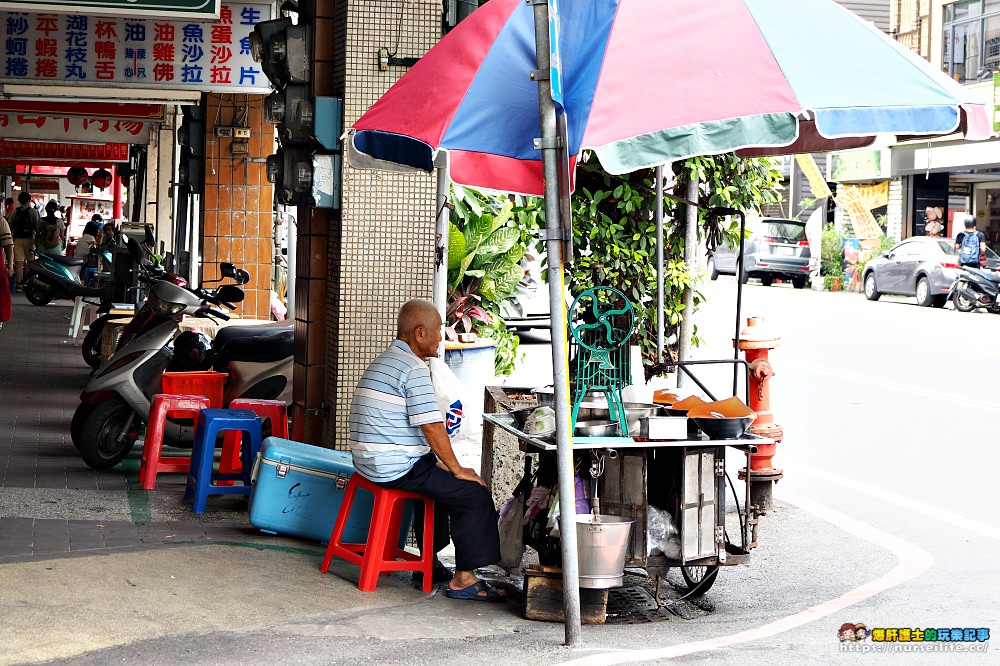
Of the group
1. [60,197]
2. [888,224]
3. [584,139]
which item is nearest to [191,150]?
[584,139]

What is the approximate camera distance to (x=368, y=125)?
592 cm

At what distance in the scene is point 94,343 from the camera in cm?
1373

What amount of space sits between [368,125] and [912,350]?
41.7 feet

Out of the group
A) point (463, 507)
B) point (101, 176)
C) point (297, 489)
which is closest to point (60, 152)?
point (101, 176)

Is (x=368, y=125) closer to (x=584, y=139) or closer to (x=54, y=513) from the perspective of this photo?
(x=584, y=139)

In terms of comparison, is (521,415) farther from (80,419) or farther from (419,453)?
(80,419)

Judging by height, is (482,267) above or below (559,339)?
above

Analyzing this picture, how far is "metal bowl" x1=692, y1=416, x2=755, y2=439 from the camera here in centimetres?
555

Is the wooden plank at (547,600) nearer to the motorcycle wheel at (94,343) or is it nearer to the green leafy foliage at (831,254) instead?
the motorcycle wheel at (94,343)

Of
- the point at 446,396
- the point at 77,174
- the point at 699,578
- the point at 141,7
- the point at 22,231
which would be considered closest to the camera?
the point at 446,396

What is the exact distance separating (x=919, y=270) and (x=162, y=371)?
19.9 meters

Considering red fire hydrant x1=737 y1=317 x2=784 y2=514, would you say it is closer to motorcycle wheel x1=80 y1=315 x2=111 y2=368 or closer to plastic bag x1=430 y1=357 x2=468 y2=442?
plastic bag x1=430 y1=357 x2=468 y2=442

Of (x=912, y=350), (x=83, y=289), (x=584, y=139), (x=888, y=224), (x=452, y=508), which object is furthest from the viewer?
(x=888, y=224)

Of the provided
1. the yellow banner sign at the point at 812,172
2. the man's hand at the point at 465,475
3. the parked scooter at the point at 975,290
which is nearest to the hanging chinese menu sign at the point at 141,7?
the man's hand at the point at 465,475
